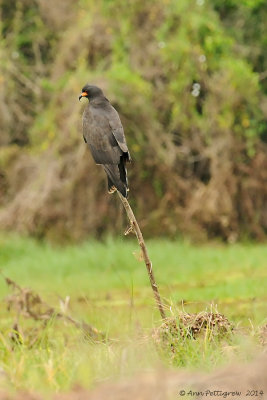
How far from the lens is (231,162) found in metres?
15.4

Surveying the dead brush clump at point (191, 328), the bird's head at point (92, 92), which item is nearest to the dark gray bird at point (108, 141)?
the bird's head at point (92, 92)

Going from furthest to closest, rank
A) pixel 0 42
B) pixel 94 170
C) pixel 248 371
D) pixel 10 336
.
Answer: pixel 0 42
pixel 94 170
pixel 10 336
pixel 248 371

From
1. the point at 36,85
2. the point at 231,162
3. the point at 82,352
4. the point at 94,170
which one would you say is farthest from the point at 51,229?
the point at 82,352

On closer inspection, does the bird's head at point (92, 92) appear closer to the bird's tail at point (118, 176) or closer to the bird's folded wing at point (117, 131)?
the bird's folded wing at point (117, 131)

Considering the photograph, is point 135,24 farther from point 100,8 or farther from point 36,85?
point 36,85

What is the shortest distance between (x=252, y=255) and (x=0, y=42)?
757 cm

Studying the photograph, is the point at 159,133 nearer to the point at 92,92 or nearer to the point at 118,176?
the point at 92,92

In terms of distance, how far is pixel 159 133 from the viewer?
15.4 m

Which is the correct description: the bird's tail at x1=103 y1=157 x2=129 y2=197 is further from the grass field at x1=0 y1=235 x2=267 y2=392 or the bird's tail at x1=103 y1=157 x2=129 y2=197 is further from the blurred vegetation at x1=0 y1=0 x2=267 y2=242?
the blurred vegetation at x1=0 y1=0 x2=267 y2=242

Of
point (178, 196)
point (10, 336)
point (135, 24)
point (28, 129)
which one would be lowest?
point (10, 336)

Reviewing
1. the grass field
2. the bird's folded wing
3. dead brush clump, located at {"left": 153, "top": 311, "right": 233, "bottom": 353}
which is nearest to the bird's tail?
the bird's folded wing

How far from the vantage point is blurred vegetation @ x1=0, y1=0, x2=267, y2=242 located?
15125mm

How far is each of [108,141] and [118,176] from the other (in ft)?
0.66

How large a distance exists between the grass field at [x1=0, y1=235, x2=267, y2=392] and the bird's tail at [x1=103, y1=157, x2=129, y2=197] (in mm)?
376
